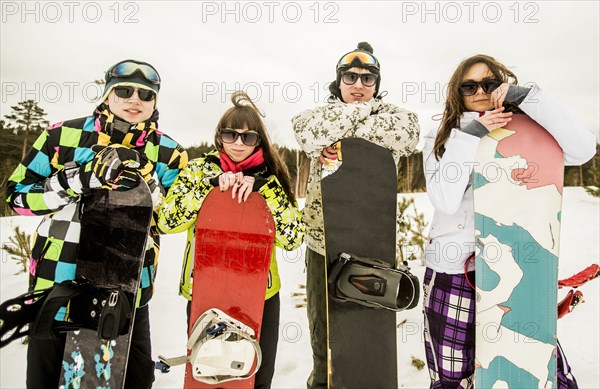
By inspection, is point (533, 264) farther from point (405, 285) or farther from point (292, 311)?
point (292, 311)

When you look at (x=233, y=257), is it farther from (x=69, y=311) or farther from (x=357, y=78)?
Result: (x=357, y=78)

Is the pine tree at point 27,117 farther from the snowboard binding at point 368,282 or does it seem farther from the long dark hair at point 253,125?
the snowboard binding at point 368,282

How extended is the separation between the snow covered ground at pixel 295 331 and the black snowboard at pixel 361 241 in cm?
114

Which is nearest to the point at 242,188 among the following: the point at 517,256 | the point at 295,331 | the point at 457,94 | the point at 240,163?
the point at 240,163

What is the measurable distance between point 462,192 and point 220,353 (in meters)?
1.34

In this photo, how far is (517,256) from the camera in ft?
5.52

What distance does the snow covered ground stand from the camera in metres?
2.66

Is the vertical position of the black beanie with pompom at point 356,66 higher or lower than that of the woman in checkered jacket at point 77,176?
higher

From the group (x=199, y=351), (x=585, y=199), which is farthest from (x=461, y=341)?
(x=585, y=199)

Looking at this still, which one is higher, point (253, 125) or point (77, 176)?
point (253, 125)

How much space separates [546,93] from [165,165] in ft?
6.29

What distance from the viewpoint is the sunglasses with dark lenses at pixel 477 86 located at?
1.68 metres

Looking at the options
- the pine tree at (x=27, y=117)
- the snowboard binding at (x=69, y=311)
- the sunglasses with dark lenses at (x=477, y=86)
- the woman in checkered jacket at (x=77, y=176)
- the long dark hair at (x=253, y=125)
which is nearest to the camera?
the snowboard binding at (x=69, y=311)

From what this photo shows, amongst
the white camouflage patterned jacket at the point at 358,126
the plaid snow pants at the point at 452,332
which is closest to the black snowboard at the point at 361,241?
the white camouflage patterned jacket at the point at 358,126
